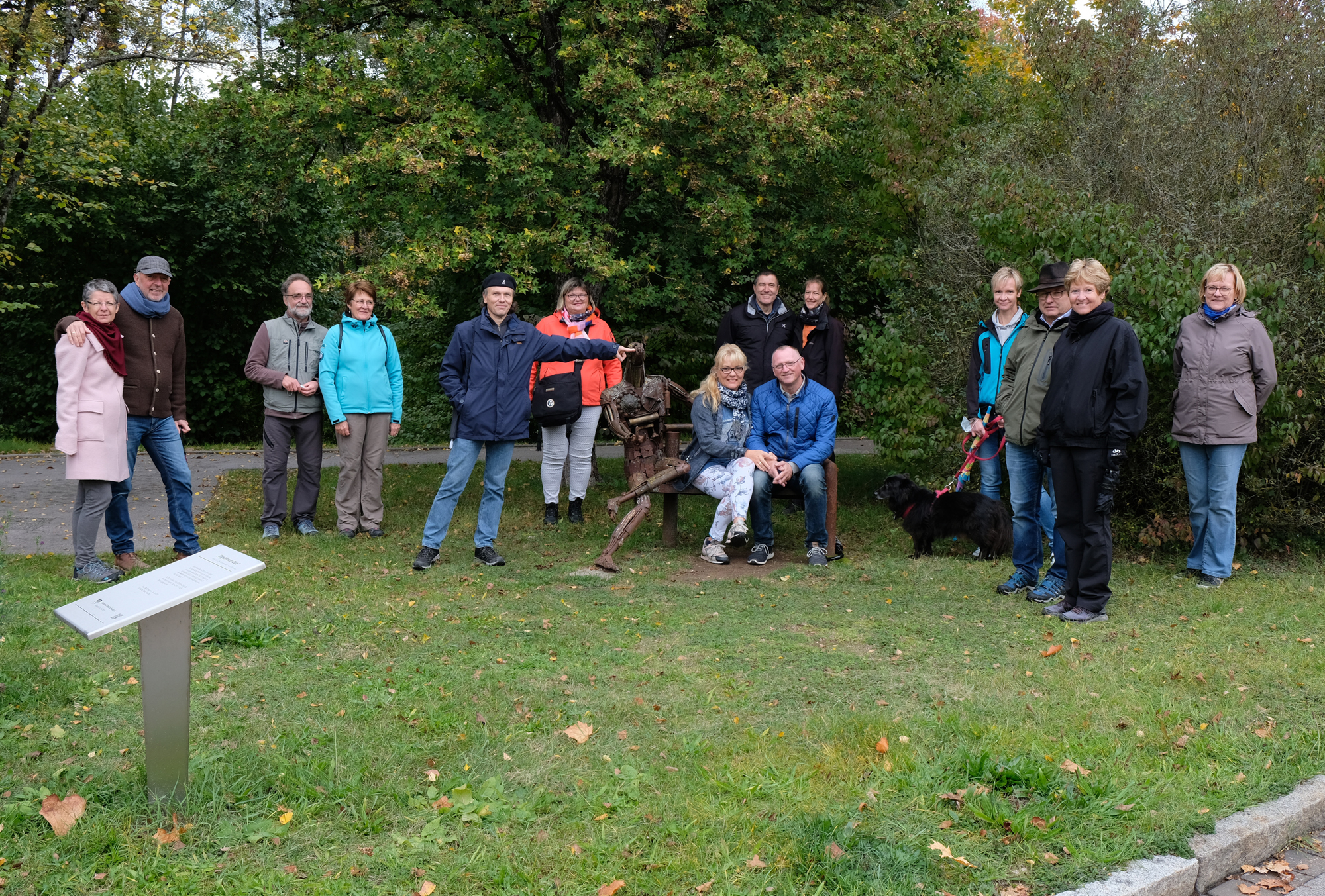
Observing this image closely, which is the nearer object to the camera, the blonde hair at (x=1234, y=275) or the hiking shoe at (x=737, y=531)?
the blonde hair at (x=1234, y=275)

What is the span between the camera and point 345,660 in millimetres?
5273

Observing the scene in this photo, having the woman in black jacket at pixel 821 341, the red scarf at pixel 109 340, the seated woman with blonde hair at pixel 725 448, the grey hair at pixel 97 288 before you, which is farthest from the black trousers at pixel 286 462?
the woman in black jacket at pixel 821 341

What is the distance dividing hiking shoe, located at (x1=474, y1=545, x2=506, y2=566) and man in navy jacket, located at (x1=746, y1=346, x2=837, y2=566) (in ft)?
6.11

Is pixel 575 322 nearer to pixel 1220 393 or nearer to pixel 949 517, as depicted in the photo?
pixel 949 517

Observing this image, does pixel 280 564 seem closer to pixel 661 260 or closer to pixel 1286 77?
pixel 661 260

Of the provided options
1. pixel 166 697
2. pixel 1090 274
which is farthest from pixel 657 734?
pixel 1090 274

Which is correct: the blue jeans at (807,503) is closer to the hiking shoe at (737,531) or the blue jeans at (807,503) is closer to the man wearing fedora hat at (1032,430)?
the hiking shoe at (737,531)

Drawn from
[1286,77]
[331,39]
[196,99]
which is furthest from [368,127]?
[1286,77]

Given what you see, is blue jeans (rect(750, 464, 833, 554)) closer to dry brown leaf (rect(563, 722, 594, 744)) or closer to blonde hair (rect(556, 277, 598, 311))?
blonde hair (rect(556, 277, 598, 311))

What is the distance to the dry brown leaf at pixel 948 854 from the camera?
326 centimetres

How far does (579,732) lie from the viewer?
4.29 meters

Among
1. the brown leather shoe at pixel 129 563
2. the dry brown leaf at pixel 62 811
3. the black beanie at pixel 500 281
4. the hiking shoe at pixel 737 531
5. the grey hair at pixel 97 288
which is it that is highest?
the black beanie at pixel 500 281

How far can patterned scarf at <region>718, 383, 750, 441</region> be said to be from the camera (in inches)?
314

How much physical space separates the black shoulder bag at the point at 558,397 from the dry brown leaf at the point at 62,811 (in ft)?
18.6
